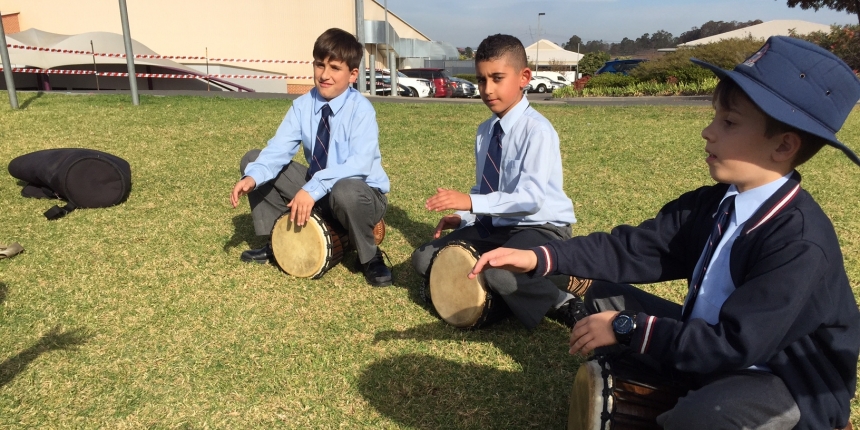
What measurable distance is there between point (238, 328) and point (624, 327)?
2.13 meters

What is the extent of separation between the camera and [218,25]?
103ft

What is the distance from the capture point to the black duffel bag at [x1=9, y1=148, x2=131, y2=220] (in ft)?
16.4

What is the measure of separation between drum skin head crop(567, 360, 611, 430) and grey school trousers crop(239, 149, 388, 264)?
77.2 inches

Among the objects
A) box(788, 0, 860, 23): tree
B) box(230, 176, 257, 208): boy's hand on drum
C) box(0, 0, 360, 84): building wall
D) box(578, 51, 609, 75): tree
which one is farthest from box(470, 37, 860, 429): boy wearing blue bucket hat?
box(578, 51, 609, 75): tree

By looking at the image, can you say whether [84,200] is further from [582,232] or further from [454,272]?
[582,232]

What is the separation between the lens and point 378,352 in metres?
2.96

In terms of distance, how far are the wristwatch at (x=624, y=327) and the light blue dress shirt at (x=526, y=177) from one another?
133 centimetres

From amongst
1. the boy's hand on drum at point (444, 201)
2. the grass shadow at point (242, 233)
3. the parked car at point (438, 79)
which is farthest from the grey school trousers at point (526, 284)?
the parked car at point (438, 79)

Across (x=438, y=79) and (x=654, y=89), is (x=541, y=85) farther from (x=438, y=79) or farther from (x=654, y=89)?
(x=654, y=89)

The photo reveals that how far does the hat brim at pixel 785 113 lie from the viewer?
160cm

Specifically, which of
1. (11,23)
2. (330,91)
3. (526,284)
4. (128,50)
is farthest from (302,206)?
(11,23)

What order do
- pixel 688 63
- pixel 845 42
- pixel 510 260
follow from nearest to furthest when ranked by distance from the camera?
pixel 510 260
pixel 845 42
pixel 688 63

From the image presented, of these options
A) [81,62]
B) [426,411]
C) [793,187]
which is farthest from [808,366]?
[81,62]

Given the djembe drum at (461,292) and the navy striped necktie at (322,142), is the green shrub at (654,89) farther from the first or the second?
the djembe drum at (461,292)
